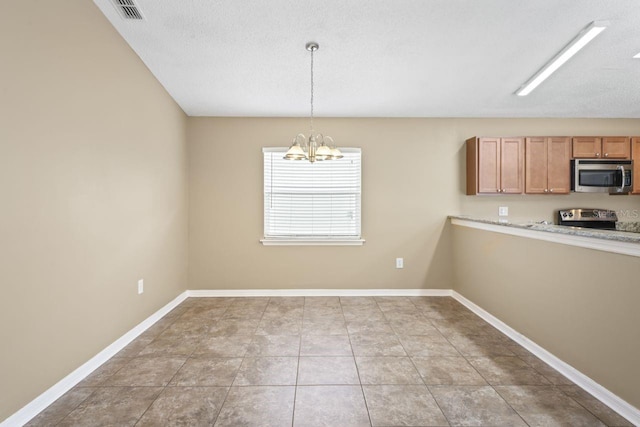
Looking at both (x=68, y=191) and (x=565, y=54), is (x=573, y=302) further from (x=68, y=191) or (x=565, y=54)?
(x=68, y=191)

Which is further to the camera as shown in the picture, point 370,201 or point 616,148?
point 370,201

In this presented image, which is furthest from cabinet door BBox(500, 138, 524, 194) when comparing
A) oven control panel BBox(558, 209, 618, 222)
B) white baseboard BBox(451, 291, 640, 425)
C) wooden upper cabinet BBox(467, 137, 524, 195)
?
white baseboard BBox(451, 291, 640, 425)

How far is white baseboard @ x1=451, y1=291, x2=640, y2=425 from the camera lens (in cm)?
174

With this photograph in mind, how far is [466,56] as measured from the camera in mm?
2867

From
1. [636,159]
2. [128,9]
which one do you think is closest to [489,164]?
[636,159]

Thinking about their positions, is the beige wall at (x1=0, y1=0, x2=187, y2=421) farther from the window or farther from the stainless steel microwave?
the stainless steel microwave

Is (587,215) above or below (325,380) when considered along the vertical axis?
above

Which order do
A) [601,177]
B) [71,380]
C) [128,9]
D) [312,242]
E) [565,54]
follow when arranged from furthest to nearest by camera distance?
[312,242] < [601,177] < [565,54] < [128,9] < [71,380]

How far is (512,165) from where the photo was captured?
390 centimetres

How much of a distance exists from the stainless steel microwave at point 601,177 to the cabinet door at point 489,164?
956mm

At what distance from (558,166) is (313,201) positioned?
3126 mm

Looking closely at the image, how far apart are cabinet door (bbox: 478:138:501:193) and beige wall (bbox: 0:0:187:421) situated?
12.4 feet

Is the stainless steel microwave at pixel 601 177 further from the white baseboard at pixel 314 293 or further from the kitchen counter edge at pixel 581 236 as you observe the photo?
the white baseboard at pixel 314 293

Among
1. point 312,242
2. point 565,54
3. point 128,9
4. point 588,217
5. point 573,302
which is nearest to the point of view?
point 573,302
